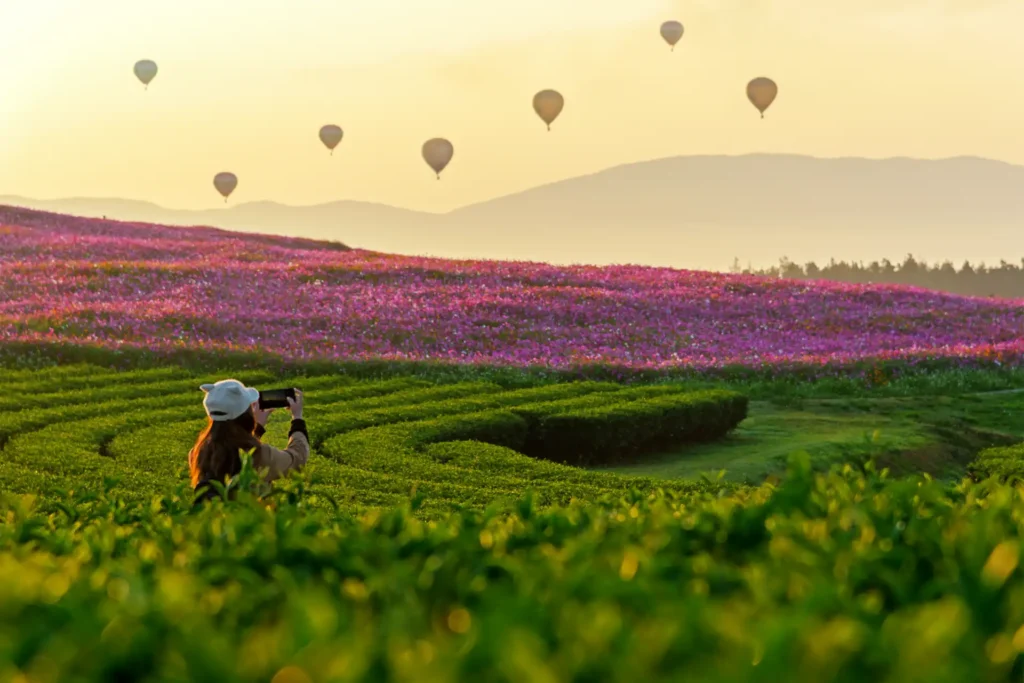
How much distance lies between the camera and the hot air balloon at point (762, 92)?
58.5 m

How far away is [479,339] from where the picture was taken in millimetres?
23000

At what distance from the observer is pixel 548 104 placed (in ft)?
199

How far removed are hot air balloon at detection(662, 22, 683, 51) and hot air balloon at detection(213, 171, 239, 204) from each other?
23.2 meters

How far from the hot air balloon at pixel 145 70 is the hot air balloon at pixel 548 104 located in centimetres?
2067

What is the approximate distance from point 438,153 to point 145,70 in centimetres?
1644

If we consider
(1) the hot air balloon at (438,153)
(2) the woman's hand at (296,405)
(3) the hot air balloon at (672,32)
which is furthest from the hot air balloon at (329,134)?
(2) the woman's hand at (296,405)

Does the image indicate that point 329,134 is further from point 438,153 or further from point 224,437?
point 224,437

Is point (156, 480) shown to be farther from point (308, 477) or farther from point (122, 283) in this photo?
point (122, 283)

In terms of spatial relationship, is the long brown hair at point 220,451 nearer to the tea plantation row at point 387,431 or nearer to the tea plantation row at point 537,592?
the tea plantation row at point 537,592

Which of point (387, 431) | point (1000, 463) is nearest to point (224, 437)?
point (387, 431)

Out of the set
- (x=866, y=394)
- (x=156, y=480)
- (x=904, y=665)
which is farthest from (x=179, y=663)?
(x=866, y=394)

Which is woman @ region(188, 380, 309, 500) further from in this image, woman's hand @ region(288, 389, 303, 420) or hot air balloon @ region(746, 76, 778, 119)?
hot air balloon @ region(746, 76, 778, 119)

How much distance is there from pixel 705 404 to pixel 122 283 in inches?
567

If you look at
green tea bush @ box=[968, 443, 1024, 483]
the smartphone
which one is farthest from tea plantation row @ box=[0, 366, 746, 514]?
green tea bush @ box=[968, 443, 1024, 483]
